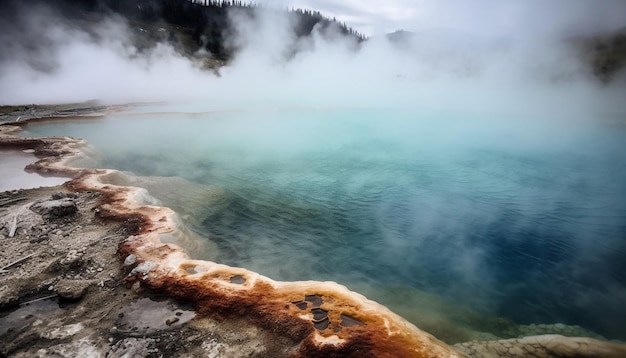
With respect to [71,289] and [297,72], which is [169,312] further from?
[297,72]

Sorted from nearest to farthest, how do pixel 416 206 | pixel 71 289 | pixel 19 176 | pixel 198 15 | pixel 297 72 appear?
pixel 71 289 → pixel 19 176 → pixel 416 206 → pixel 297 72 → pixel 198 15

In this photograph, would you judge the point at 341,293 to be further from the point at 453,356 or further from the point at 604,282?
the point at 604,282

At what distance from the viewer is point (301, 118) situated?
15.8m

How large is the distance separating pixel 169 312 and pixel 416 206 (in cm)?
536

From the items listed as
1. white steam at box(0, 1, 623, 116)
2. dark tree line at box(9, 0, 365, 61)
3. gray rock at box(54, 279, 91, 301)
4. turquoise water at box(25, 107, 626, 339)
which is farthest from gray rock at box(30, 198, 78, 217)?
dark tree line at box(9, 0, 365, 61)

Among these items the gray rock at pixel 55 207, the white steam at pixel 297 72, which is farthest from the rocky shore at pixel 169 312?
the white steam at pixel 297 72

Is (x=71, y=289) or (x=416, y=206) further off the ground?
(x=71, y=289)

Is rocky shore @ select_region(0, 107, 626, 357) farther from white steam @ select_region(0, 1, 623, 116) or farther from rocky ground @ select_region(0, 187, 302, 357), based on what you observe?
white steam @ select_region(0, 1, 623, 116)

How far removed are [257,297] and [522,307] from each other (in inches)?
127

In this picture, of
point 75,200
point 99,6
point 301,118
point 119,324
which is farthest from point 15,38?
point 119,324

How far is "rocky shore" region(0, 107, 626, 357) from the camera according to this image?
2.21 m

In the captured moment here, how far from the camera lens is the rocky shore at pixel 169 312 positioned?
2205 mm

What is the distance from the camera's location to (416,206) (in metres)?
Answer: 6.75

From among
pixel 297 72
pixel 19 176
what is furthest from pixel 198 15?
pixel 19 176
